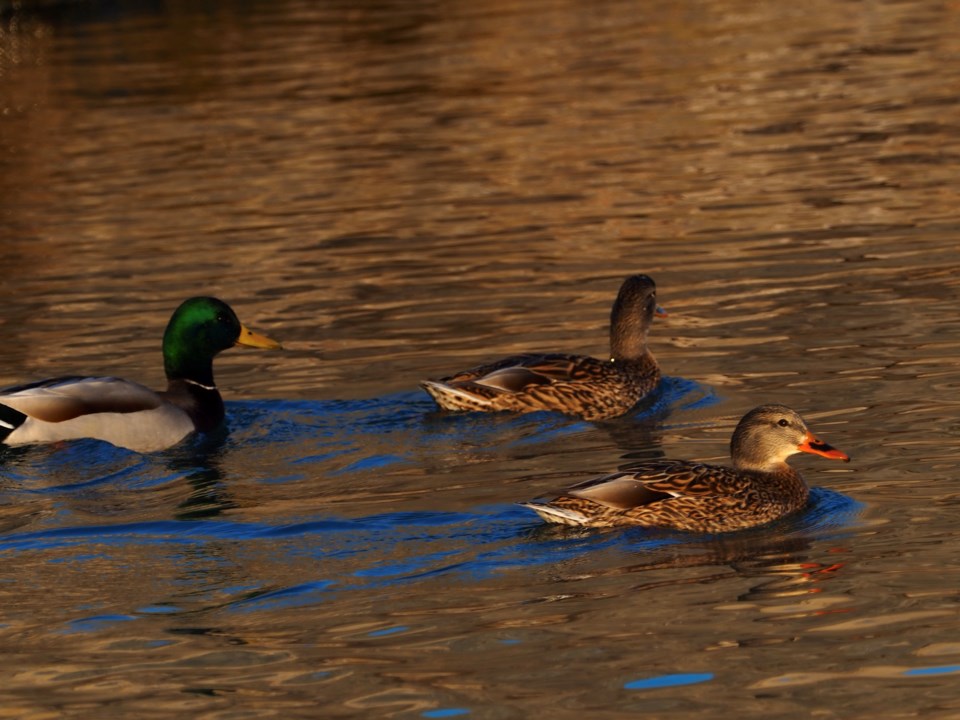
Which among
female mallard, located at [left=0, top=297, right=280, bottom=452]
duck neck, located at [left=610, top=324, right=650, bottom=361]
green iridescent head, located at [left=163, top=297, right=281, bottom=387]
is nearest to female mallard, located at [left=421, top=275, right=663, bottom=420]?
duck neck, located at [left=610, top=324, right=650, bottom=361]

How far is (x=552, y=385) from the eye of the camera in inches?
465

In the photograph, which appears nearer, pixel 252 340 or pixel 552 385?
pixel 552 385

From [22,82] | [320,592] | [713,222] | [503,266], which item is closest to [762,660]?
[320,592]

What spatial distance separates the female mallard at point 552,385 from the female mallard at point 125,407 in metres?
1.71

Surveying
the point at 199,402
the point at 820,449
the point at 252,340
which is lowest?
the point at 199,402

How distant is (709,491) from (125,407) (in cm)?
431

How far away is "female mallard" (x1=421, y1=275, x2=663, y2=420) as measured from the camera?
11.6 m

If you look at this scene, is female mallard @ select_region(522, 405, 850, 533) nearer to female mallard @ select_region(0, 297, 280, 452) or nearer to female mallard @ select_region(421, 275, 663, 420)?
female mallard @ select_region(421, 275, 663, 420)

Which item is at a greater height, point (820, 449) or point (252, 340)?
point (252, 340)

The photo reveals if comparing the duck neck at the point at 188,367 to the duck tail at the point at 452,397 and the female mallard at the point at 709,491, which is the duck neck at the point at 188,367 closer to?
the duck tail at the point at 452,397

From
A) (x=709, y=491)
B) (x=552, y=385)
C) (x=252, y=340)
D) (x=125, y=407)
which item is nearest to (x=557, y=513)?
(x=709, y=491)

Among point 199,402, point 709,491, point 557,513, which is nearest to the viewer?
point 557,513

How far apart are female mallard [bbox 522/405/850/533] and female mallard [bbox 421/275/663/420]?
2.40m

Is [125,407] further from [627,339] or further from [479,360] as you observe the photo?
[627,339]
